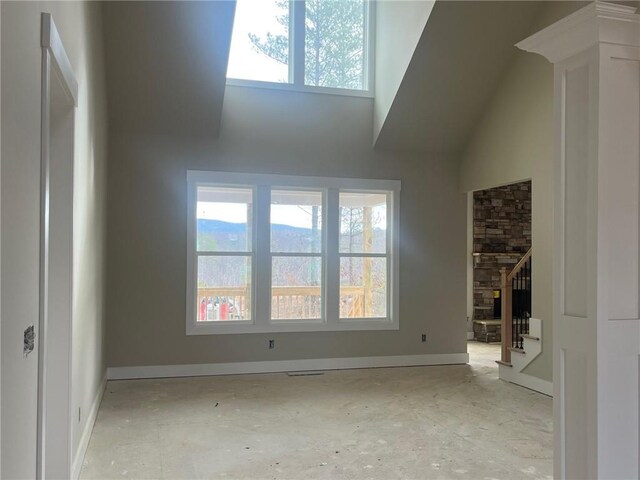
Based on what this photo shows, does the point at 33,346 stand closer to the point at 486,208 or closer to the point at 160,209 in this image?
the point at 160,209

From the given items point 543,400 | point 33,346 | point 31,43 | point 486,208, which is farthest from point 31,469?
point 486,208

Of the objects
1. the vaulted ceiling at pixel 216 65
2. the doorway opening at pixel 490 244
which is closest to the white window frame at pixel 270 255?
the vaulted ceiling at pixel 216 65

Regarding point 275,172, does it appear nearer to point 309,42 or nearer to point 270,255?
point 270,255

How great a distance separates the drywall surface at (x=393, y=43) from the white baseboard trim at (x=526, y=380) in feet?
10.6

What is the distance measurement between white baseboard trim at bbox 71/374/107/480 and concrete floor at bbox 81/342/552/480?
2.1 inches

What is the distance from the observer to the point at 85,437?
3545 mm

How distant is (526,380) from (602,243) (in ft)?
11.9

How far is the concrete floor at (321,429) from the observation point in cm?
329

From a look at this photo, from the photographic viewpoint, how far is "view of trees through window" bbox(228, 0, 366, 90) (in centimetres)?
608

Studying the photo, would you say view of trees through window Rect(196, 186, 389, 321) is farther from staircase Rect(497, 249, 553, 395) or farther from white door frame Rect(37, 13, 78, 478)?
white door frame Rect(37, 13, 78, 478)

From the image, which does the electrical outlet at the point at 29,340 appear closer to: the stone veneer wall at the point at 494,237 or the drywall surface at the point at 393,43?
the drywall surface at the point at 393,43

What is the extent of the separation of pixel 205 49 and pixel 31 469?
413cm

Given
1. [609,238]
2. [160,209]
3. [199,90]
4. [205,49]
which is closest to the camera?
[609,238]

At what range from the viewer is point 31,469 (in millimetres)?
1826
